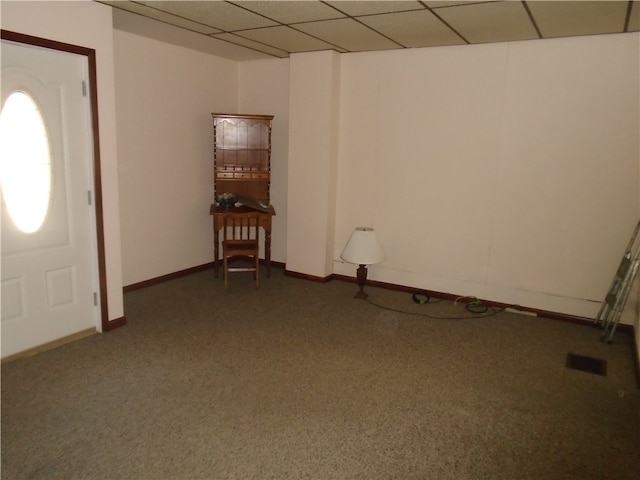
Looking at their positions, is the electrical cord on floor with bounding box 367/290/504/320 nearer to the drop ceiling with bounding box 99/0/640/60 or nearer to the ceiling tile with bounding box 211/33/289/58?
the drop ceiling with bounding box 99/0/640/60

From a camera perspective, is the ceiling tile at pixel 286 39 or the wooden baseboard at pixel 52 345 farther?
the ceiling tile at pixel 286 39

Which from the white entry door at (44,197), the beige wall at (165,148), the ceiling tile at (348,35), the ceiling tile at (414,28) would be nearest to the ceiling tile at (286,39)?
the ceiling tile at (348,35)

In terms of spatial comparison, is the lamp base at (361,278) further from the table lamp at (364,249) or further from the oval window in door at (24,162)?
the oval window in door at (24,162)

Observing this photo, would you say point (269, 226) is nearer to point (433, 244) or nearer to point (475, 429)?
point (433, 244)

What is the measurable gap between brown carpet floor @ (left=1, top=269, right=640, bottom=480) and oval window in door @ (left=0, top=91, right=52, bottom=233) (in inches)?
41.6

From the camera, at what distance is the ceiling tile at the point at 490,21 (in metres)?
3.49

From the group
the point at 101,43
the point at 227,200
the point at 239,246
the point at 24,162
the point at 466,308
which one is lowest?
the point at 466,308

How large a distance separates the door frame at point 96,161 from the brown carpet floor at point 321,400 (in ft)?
0.69

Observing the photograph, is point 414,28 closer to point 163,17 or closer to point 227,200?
point 163,17

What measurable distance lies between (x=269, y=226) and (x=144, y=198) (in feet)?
4.57

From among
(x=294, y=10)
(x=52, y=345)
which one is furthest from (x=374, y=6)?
(x=52, y=345)

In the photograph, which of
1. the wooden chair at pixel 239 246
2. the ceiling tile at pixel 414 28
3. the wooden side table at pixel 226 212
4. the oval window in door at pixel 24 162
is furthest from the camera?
the wooden side table at pixel 226 212

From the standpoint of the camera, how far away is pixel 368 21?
3.97 metres

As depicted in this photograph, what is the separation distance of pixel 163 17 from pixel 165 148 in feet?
5.19
